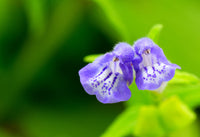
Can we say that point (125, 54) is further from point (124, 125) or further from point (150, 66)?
point (124, 125)

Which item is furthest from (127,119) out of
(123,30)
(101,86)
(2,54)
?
(2,54)

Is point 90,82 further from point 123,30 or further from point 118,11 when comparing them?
point 118,11

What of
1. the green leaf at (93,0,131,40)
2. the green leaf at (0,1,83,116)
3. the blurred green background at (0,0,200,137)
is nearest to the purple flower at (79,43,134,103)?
the green leaf at (93,0,131,40)

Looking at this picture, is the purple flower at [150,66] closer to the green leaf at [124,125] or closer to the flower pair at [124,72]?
the flower pair at [124,72]

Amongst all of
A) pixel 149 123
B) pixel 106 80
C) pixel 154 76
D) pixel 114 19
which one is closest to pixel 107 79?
pixel 106 80

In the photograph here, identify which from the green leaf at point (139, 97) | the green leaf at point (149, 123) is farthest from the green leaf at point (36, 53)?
the green leaf at point (149, 123)

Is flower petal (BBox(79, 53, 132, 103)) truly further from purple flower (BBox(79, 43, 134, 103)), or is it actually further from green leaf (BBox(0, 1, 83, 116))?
green leaf (BBox(0, 1, 83, 116))
